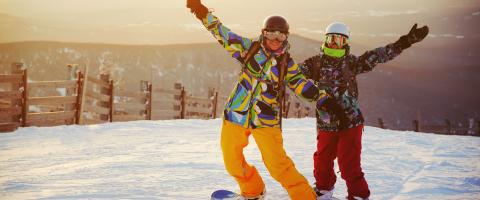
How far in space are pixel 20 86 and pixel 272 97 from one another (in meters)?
8.06

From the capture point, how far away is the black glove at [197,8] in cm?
358

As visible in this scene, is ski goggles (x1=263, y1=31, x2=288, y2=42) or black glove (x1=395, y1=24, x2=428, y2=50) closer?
ski goggles (x1=263, y1=31, x2=288, y2=42)

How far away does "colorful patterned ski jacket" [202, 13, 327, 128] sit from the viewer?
3365 millimetres

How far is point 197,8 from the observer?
11.8 ft

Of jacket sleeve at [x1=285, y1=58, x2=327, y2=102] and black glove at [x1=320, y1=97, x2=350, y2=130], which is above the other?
jacket sleeve at [x1=285, y1=58, x2=327, y2=102]

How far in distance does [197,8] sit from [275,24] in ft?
2.04

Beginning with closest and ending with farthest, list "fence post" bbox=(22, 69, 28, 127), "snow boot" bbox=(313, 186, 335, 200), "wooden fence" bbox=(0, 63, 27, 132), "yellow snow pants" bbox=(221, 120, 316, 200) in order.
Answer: "yellow snow pants" bbox=(221, 120, 316, 200), "snow boot" bbox=(313, 186, 335, 200), "wooden fence" bbox=(0, 63, 27, 132), "fence post" bbox=(22, 69, 28, 127)

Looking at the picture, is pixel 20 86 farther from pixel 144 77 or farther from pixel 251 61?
pixel 144 77

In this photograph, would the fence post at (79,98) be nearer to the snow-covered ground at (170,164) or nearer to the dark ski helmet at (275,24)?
the snow-covered ground at (170,164)

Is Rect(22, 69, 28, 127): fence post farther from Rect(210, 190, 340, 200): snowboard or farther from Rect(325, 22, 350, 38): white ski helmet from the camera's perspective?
Rect(325, 22, 350, 38): white ski helmet

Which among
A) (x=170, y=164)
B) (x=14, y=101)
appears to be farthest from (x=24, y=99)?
(x=170, y=164)

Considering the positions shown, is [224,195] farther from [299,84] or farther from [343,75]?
[343,75]

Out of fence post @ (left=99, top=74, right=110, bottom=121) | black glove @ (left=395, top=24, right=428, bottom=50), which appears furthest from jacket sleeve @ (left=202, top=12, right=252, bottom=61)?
fence post @ (left=99, top=74, right=110, bottom=121)

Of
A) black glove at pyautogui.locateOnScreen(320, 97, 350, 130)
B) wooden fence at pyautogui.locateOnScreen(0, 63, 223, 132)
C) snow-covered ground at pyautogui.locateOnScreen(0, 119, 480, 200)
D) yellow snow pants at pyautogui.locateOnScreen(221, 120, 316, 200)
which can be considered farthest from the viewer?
wooden fence at pyautogui.locateOnScreen(0, 63, 223, 132)
